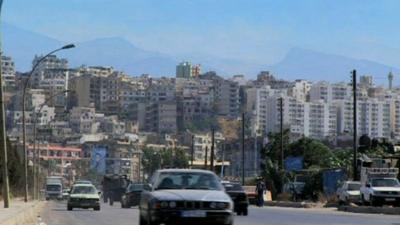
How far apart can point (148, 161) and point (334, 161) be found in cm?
8558

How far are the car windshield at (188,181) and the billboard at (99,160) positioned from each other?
6246 inches

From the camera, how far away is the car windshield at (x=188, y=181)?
22594mm

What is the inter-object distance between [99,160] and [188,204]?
161 meters

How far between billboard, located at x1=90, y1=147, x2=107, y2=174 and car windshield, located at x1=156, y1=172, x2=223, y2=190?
6246 inches

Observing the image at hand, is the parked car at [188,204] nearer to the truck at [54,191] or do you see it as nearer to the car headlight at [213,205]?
the car headlight at [213,205]

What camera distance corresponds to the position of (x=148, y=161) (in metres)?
181

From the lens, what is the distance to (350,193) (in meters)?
58.1

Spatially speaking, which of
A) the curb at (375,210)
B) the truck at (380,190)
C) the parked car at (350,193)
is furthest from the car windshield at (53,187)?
the curb at (375,210)

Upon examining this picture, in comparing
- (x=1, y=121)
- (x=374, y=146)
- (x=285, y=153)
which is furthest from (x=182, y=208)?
(x=285, y=153)

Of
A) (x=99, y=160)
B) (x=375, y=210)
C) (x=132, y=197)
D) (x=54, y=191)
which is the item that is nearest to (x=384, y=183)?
(x=375, y=210)

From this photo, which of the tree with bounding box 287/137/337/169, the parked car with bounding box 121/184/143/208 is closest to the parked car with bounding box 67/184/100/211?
the parked car with bounding box 121/184/143/208

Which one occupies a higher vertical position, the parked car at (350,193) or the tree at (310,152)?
the tree at (310,152)

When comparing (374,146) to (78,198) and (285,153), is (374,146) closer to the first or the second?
(285,153)

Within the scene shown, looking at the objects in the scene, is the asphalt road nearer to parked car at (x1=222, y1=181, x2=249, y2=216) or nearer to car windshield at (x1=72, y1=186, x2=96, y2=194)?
parked car at (x1=222, y1=181, x2=249, y2=216)
